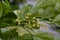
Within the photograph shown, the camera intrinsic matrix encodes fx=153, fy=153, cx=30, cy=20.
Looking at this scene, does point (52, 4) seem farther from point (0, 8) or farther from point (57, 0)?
point (0, 8)

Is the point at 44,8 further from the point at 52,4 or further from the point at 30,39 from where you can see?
the point at 30,39

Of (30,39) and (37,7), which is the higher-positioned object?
(37,7)

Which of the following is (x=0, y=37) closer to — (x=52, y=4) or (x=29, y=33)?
(x=29, y=33)

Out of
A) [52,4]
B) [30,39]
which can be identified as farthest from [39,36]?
[52,4]

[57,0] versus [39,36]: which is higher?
[57,0]

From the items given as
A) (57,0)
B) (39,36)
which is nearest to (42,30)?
(39,36)
